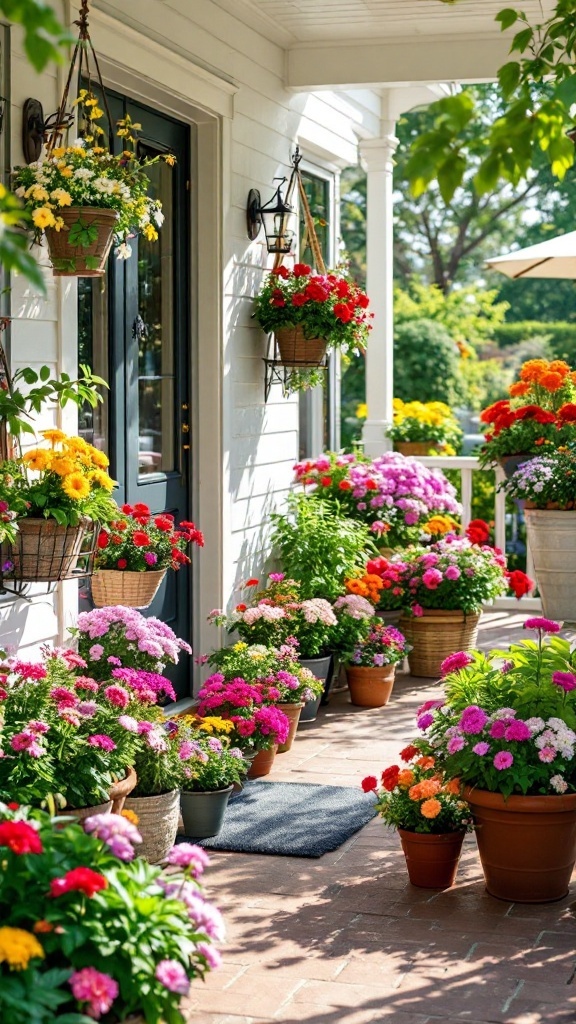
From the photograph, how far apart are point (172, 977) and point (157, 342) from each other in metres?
3.77

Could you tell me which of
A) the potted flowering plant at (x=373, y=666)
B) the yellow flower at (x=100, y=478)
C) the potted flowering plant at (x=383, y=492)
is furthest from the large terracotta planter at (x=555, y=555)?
the yellow flower at (x=100, y=478)

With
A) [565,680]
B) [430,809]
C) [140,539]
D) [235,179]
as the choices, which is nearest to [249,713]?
[140,539]

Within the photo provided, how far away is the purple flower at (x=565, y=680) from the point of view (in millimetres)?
3848

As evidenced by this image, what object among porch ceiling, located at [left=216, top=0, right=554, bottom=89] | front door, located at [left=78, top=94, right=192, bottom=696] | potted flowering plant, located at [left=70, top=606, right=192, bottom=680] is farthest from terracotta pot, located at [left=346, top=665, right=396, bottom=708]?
porch ceiling, located at [left=216, top=0, right=554, bottom=89]

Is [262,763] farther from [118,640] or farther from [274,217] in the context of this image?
[274,217]

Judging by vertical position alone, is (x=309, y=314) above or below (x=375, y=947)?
above

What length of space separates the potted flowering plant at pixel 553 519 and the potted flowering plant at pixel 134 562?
1.78m

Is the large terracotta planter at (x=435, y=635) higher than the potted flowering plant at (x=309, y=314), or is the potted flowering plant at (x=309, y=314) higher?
the potted flowering plant at (x=309, y=314)

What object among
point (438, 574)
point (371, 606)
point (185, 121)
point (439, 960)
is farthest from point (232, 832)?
point (185, 121)

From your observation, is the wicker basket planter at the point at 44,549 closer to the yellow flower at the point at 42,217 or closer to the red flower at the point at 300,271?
the yellow flower at the point at 42,217

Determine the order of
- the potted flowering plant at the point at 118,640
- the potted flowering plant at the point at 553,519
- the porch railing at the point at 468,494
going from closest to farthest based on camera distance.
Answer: the potted flowering plant at the point at 118,640 < the potted flowering plant at the point at 553,519 < the porch railing at the point at 468,494

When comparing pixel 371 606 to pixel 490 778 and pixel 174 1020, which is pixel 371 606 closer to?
pixel 490 778

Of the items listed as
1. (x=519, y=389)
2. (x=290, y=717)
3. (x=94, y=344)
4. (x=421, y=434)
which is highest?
(x=94, y=344)

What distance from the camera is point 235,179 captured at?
20.2ft
